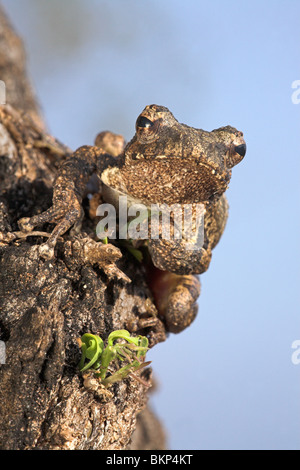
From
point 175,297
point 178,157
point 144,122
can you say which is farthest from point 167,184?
point 175,297

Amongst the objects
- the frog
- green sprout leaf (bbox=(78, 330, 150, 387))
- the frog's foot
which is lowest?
green sprout leaf (bbox=(78, 330, 150, 387))

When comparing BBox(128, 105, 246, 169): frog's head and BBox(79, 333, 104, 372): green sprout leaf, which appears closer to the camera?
BBox(79, 333, 104, 372): green sprout leaf

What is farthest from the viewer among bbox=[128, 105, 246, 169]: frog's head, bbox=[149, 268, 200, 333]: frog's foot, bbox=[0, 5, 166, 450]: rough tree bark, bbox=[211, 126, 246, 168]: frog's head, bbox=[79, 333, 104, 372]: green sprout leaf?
bbox=[149, 268, 200, 333]: frog's foot

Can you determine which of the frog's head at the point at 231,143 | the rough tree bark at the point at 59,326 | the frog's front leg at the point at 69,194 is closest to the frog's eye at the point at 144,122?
the frog's head at the point at 231,143

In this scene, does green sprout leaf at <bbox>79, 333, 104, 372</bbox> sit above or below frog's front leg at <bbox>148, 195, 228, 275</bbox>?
below

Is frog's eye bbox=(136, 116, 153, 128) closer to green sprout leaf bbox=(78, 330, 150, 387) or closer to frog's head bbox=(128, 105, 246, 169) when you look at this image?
frog's head bbox=(128, 105, 246, 169)

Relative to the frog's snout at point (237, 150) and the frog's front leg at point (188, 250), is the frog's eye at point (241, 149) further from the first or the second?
the frog's front leg at point (188, 250)

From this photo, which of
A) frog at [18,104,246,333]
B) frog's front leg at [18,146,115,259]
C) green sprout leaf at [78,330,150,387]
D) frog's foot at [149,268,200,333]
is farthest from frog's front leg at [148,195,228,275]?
green sprout leaf at [78,330,150,387]

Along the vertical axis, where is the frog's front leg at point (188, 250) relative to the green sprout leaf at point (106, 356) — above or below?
above

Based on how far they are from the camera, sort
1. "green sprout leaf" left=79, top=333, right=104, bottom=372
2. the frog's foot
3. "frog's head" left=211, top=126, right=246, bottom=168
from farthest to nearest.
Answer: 1. the frog's foot
2. "frog's head" left=211, top=126, right=246, bottom=168
3. "green sprout leaf" left=79, top=333, right=104, bottom=372
